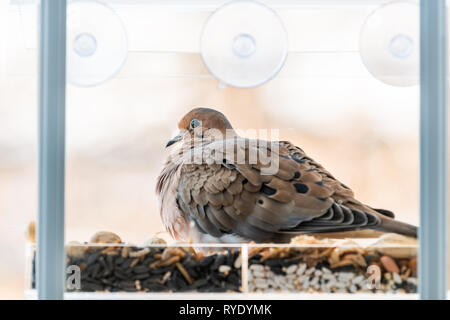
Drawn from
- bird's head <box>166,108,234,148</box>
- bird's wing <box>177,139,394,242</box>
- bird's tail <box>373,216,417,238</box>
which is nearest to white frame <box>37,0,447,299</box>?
bird's tail <box>373,216,417,238</box>

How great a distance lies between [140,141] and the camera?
1.69 metres

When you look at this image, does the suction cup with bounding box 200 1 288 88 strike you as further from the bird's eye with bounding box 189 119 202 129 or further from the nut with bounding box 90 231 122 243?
the nut with bounding box 90 231 122 243

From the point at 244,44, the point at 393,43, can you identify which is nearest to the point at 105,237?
the point at 244,44

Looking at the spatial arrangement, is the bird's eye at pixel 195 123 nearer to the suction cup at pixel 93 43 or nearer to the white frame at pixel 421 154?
the suction cup at pixel 93 43

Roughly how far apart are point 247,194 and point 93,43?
63cm

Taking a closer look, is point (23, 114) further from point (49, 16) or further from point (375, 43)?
point (375, 43)

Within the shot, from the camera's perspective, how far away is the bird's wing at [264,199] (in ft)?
5.28

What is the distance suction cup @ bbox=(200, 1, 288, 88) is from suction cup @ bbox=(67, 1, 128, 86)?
0.86ft

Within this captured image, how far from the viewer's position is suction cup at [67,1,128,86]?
162cm

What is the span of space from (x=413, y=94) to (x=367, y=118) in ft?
0.50

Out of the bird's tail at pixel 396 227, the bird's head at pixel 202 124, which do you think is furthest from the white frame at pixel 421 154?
the bird's head at pixel 202 124
